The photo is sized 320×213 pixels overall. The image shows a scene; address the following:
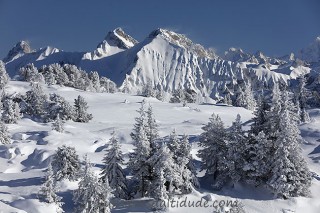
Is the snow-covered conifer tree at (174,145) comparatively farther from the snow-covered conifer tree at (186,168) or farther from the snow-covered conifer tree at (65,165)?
the snow-covered conifer tree at (65,165)

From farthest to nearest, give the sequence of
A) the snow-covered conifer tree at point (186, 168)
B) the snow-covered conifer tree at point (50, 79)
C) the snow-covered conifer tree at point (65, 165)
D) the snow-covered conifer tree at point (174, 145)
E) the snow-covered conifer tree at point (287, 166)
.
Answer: the snow-covered conifer tree at point (50, 79) → the snow-covered conifer tree at point (287, 166) → the snow-covered conifer tree at point (174, 145) → the snow-covered conifer tree at point (65, 165) → the snow-covered conifer tree at point (186, 168)

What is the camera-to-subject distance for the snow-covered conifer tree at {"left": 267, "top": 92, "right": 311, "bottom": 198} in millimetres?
49475

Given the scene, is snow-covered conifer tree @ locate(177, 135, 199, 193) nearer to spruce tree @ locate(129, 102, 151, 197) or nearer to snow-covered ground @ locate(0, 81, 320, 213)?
snow-covered ground @ locate(0, 81, 320, 213)

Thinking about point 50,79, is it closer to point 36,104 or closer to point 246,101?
point 36,104

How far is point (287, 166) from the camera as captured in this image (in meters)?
50.1

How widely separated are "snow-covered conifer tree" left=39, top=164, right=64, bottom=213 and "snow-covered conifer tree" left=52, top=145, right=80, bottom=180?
5553 mm

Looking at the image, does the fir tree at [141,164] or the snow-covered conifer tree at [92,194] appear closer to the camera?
the snow-covered conifer tree at [92,194]

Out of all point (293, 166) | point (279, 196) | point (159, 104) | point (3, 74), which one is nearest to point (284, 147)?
point (293, 166)

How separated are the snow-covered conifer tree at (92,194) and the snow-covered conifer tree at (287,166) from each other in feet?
63.5

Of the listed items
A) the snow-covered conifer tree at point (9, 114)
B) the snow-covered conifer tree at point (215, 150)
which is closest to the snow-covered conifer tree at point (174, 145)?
the snow-covered conifer tree at point (215, 150)

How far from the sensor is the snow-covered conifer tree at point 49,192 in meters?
41.7

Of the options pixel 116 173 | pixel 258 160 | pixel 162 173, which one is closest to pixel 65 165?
pixel 116 173

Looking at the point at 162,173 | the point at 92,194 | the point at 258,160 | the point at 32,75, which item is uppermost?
the point at 32,75

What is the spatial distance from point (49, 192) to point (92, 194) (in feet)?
14.7
